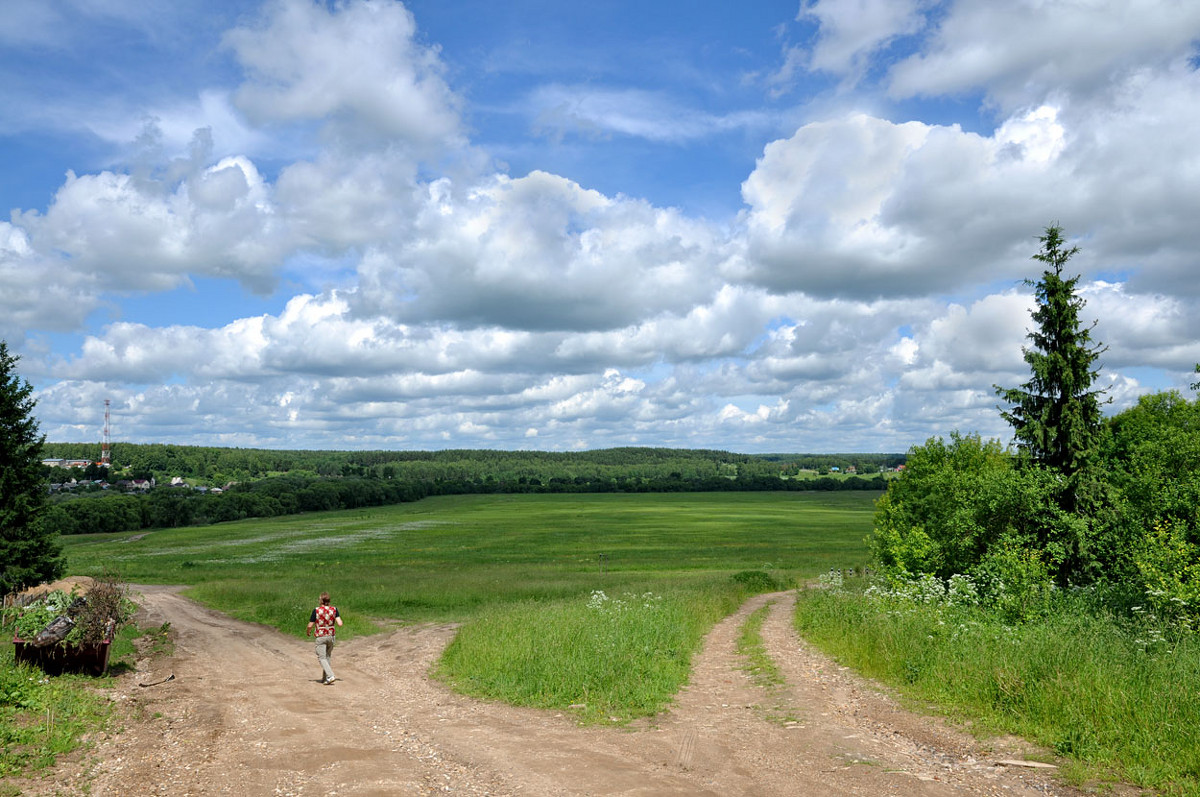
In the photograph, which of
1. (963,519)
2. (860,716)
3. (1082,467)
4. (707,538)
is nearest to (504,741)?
(860,716)

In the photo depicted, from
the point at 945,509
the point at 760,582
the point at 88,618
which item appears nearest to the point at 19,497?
the point at 88,618

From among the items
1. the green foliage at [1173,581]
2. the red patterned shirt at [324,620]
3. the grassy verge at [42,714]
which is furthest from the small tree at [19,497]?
the green foliage at [1173,581]

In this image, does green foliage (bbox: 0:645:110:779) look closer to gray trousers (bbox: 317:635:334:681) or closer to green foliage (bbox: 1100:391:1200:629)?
gray trousers (bbox: 317:635:334:681)

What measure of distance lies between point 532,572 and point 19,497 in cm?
3315

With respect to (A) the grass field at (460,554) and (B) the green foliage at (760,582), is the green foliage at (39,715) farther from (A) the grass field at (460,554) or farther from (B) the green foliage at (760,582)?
(B) the green foliage at (760,582)

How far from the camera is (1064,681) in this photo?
479 inches

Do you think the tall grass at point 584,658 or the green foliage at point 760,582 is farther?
the green foliage at point 760,582

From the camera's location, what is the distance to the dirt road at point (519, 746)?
9875 millimetres

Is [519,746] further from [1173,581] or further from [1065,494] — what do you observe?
[1065,494]

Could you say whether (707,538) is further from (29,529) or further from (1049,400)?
(29,529)

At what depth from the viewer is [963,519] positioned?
30.9m

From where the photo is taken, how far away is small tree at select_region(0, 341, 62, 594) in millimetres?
35938

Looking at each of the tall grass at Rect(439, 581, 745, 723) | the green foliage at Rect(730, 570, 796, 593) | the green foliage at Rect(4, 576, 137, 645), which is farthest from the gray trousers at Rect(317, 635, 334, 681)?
the green foliage at Rect(730, 570, 796, 593)

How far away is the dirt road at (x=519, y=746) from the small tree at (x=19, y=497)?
82.5 feet
